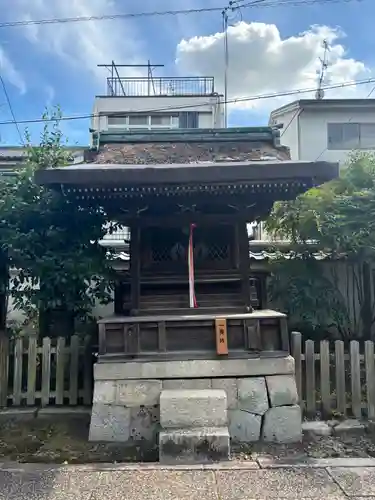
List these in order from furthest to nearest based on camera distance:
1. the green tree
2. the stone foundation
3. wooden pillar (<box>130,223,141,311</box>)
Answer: the green tree < wooden pillar (<box>130,223,141,311</box>) < the stone foundation

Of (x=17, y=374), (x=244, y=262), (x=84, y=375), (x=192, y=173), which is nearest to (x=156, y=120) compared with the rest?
(x=244, y=262)

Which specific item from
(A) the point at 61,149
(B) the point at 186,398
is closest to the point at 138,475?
(B) the point at 186,398

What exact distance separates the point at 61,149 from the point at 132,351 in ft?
14.9

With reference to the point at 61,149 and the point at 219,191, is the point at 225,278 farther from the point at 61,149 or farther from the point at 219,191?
the point at 61,149

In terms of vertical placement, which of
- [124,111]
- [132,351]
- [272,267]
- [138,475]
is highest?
[124,111]

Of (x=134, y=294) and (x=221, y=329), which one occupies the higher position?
(x=134, y=294)

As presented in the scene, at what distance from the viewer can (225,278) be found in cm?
680

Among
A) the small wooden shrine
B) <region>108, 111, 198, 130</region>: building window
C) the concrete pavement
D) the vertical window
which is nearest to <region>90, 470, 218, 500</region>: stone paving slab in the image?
the concrete pavement

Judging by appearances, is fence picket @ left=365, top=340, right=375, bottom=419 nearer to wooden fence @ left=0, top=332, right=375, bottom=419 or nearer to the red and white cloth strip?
wooden fence @ left=0, top=332, right=375, bottom=419

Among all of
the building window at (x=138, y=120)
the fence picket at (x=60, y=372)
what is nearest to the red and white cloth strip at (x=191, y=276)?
the fence picket at (x=60, y=372)

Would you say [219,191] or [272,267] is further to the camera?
[272,267]

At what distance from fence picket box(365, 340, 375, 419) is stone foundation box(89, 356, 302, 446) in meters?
1.23

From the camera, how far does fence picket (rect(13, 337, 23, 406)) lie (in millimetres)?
6387

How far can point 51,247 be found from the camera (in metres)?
7.15
